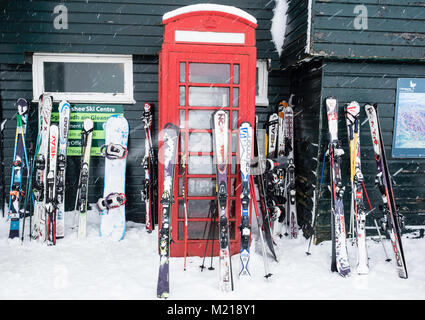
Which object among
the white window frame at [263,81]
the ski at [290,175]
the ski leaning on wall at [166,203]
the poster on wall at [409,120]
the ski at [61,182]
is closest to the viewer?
the ski leaning on wall at [166,203]

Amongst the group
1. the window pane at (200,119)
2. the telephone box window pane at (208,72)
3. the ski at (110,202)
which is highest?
the telephone box window pane at (208,72)

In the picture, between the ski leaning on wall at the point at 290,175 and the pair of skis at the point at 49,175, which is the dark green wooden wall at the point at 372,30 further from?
the pair of skis at the point at 49,175

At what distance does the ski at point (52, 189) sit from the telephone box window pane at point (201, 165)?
1.82 meters

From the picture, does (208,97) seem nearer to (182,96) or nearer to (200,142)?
(182,96)

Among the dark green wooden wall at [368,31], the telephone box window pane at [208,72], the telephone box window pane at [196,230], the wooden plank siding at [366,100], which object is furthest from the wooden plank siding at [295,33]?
the telephone box window pane at [196,230]

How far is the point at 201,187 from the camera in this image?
3.88 metres

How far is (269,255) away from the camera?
3971 mm

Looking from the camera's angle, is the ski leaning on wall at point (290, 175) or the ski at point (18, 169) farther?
the ski leaning on wall at point (290, 175)

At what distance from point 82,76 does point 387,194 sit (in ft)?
13.7

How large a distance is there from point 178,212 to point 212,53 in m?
1.76

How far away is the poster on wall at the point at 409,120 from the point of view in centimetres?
426
